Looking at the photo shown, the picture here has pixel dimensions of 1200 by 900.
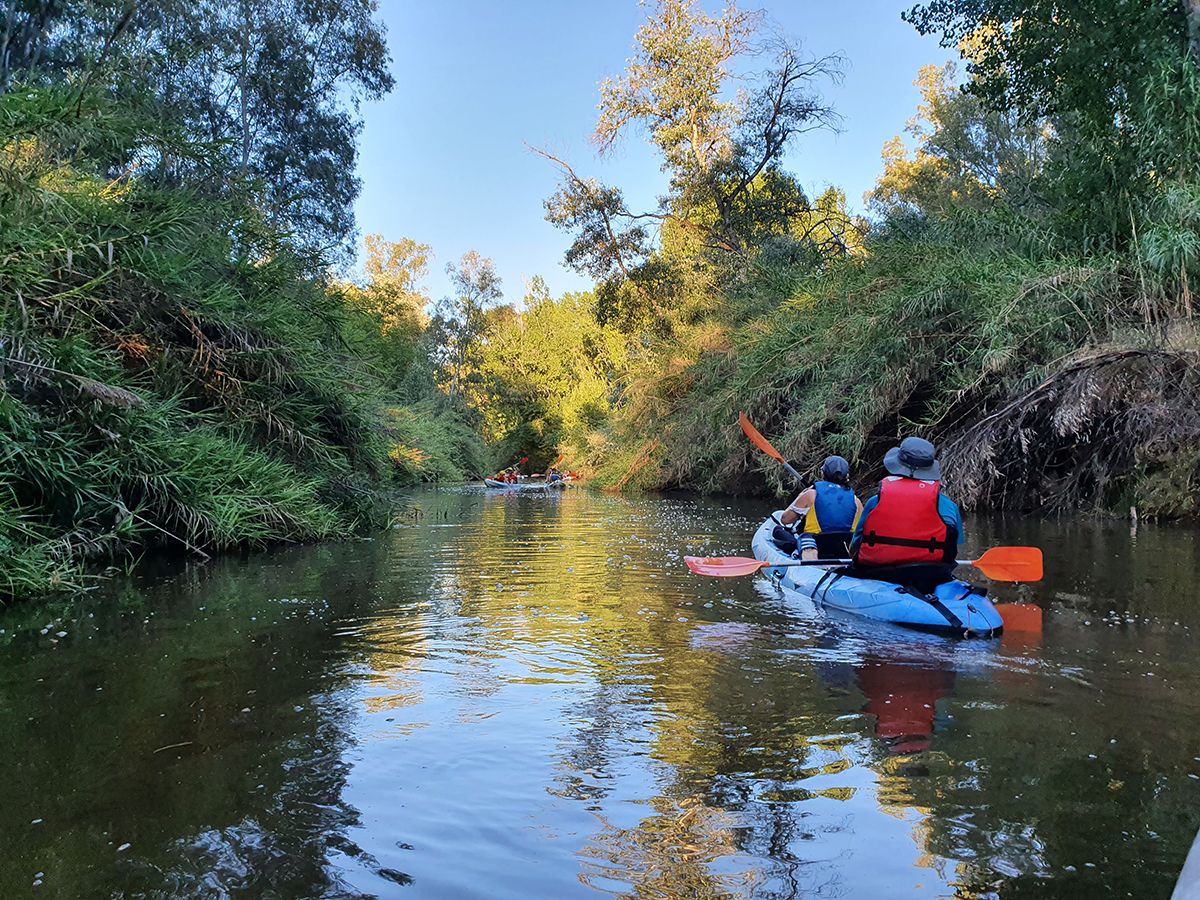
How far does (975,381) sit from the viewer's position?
12.1 meters

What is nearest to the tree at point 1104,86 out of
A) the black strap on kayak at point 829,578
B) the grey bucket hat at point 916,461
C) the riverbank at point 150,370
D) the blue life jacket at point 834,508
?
the blue life jacket at point 834,508

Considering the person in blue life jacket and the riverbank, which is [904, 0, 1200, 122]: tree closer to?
the person in blue life jacket

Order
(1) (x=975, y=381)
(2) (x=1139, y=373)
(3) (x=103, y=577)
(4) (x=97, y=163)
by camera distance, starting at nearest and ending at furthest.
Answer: (3) (x=103, y=577) < (4) (x=97, y=163) < (2) (x=1139, y=373) < (1) (x=975, y=381)

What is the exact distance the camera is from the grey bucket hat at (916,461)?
6090 mm

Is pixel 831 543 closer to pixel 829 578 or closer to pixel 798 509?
pixel 829 578

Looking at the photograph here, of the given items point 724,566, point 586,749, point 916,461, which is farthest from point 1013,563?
point 586,749

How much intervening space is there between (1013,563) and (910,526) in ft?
3.43

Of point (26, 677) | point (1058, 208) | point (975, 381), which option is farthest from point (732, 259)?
point (26, 677)

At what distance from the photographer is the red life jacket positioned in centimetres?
613

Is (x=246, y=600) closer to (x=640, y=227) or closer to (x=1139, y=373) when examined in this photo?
(x=1139, y=373)

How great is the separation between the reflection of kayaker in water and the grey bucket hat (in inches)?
56.6

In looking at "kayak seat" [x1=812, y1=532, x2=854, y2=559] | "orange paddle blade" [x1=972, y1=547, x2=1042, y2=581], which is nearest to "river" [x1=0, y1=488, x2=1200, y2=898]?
"orange paddle blade" [x1=972, y1=547, x2=1042, y2=581]

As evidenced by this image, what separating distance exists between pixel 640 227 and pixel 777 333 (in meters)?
11.5

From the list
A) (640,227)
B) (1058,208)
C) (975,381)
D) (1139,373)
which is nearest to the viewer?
(1139,373)
